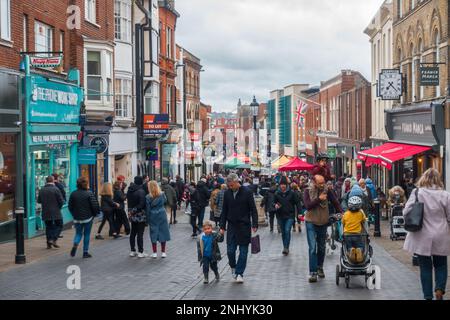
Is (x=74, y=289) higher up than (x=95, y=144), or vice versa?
(x=95, y=144)

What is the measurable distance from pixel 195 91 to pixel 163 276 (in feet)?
185

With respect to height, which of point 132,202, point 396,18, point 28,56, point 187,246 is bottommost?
point 187,246

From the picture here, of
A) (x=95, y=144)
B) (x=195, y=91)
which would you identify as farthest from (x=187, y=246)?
(x=195, y=91)

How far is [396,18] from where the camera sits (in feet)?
115

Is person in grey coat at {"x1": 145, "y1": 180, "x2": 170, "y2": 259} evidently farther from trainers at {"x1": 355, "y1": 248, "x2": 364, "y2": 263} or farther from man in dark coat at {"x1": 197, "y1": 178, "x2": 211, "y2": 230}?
man in dark coat at {"x1": 197, "y1": 178, "x2": 211, "y2": 230}

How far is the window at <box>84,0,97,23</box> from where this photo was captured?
92.3ft

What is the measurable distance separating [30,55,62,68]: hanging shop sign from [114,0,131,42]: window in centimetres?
1442

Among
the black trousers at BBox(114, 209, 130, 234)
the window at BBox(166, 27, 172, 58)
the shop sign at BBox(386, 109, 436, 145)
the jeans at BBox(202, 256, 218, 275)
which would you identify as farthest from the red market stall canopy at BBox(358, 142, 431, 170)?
the window at BBox(166, 27, 172, 58)

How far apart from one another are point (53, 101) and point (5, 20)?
3.58m

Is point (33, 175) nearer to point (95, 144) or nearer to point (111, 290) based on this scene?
A: point (95, 144)

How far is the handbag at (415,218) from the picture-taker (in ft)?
30.2

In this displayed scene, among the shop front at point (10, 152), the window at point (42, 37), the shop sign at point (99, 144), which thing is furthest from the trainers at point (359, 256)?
the shop sign at point (99, 144)

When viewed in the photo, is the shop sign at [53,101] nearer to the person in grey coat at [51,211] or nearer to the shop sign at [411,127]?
the person in grey coat at [51,211]

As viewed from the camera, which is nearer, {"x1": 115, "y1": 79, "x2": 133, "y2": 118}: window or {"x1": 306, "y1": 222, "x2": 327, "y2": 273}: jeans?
{"x1": 306, "y1": 222, "x2": 327, "y2": 273}: jeans
